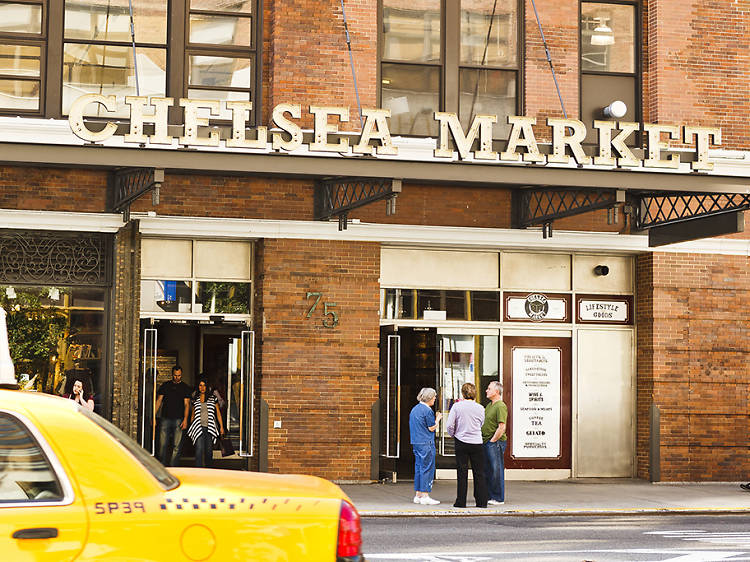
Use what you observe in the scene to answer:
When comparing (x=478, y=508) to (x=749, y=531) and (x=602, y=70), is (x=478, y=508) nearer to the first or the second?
(x=749, y=531)

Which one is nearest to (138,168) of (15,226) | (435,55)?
(15,226)

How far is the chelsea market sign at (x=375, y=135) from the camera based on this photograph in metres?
15.4

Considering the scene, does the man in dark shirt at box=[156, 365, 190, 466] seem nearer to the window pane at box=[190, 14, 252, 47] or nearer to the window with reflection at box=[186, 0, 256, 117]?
the window with reflection at box=[186, 0, 256, 117]

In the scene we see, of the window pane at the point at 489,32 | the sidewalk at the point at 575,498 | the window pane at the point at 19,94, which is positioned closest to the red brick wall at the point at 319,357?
the sidewalk at the point at 575,498

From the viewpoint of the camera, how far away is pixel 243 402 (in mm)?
18375

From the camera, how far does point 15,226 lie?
17.5 m

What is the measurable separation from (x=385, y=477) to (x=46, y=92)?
8014 millimetres

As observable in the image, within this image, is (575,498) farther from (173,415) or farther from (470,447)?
(173,415)

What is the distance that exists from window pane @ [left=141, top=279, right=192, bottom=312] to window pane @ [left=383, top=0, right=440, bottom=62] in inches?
199

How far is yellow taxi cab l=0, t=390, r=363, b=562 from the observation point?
4.96 meters

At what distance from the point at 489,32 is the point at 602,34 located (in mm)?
2083

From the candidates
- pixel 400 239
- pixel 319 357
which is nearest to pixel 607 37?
pixel 400 239

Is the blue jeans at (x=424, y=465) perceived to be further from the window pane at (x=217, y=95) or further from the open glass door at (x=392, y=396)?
the window pane at (x=217, y=95)

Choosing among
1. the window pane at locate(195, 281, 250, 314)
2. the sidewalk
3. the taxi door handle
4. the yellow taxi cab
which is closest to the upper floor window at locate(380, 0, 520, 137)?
the window pane at locate(195, 281, 250, 314)
